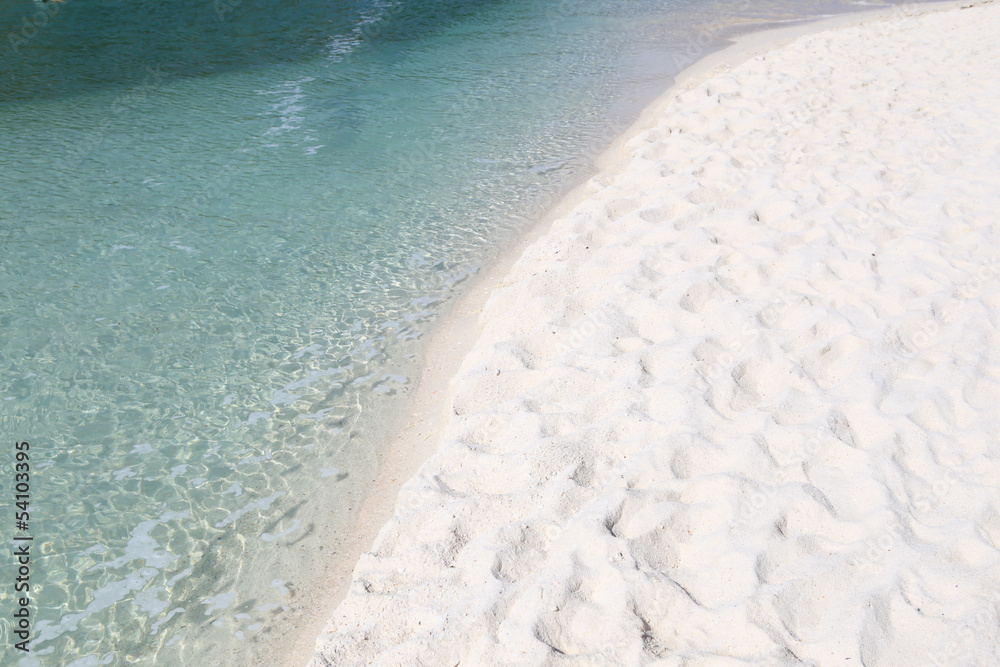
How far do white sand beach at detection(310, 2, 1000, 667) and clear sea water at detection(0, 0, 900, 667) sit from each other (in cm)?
66

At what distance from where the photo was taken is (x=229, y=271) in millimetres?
5352

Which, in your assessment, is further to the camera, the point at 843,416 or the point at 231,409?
the point at 231,409

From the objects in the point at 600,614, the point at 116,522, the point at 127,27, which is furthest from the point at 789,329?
the point at 127,27

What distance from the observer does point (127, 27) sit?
11.8 m

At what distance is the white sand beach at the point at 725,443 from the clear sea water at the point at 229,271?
660mm

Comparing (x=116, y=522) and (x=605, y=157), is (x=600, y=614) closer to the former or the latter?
(x=116, y=522)

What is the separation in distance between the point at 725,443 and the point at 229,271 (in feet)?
13.0

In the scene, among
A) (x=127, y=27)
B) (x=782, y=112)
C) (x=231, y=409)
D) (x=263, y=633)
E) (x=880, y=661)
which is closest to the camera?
(x=880, y=661)

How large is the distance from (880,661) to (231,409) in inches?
133

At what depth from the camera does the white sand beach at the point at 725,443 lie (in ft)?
7.68

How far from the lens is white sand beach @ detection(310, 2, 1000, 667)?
2342mm

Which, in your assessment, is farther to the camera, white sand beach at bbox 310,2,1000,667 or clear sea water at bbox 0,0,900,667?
clear sea water at bbox 0,0,900,667

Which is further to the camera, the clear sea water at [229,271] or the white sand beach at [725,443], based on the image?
the clear sea water at [229,271]

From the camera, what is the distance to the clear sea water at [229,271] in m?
3.19
